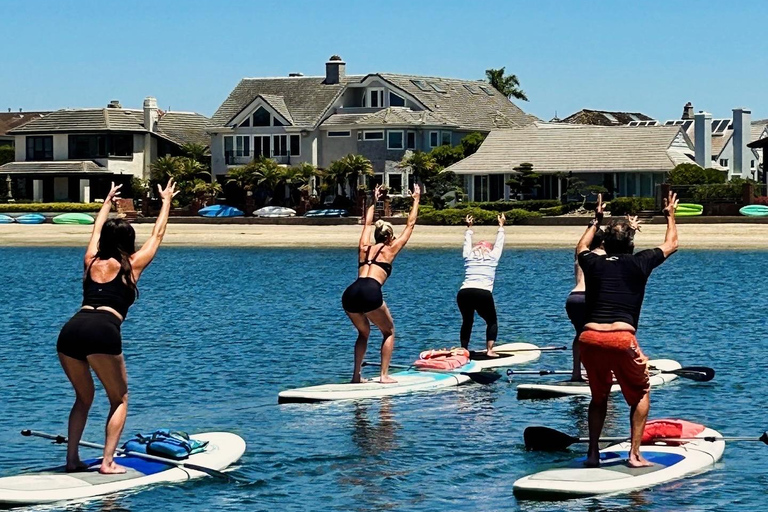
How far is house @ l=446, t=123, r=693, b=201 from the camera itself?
75.6 meters

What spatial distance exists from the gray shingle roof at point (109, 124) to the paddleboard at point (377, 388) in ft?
240

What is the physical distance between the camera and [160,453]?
45.8 feet

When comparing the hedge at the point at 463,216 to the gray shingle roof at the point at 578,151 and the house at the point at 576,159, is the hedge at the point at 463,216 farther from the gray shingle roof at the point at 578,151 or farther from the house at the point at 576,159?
the gray shingle roof at the point at 578,151

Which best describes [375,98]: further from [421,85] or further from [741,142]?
[741,142]

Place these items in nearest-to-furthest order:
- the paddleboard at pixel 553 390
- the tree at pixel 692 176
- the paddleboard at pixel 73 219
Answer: the paddleboard at pixel 553 390
the tree at pixel 692 176
the paddleboard at pixel 73 219

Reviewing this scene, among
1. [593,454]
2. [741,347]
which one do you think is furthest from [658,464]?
[741,347]

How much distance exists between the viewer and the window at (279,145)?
3406 inches

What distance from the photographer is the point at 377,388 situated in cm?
1845

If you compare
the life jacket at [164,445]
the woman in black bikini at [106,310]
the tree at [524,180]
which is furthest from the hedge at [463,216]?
the woman in black bikini at [106,310]

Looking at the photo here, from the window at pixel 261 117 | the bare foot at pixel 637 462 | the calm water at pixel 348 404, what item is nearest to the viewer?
the bare foot at pixel 637 462

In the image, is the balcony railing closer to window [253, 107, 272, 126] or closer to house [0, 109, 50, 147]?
window [253, 107, 272, 126]

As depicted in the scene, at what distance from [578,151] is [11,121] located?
58.7 meters

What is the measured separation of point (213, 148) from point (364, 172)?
1433cm

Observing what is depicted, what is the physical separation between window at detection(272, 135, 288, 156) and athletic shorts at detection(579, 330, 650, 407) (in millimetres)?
74329
